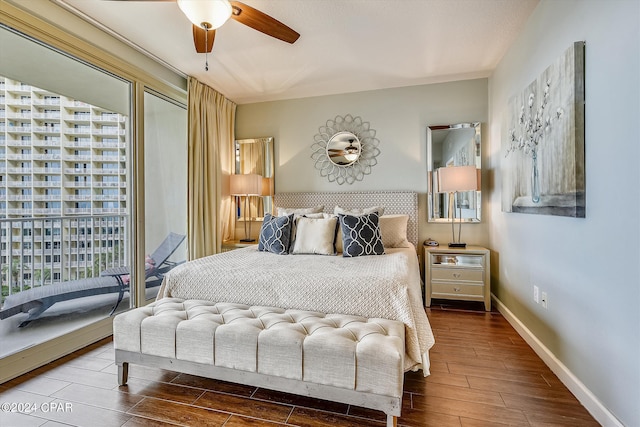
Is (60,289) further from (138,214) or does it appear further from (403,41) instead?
(403,41)

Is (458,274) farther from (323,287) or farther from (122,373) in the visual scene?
(122,373)

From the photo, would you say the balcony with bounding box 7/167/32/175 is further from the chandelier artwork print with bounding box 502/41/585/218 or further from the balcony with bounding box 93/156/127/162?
the chandelier artwork print with bounding box 502/41/585/218

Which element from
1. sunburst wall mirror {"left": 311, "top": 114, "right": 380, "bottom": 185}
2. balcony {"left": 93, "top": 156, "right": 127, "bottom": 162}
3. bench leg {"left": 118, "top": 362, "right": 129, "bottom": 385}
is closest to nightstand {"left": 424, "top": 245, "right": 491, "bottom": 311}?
sunburst wall mirror {"left": 311, "top": 114, "right": 380, "bottom": 185}

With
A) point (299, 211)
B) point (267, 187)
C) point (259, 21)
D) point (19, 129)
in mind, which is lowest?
point (299, 211)

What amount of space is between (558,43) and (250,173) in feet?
11.7

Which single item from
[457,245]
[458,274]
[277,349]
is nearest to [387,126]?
[457,245]

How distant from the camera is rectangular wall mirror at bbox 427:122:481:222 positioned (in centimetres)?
355

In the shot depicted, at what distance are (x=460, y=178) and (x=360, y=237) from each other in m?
1.40

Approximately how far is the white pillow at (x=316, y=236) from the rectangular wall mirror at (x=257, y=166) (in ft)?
4.29

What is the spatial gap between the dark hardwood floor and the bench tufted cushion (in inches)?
10.3

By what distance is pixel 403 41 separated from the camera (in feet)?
9.02

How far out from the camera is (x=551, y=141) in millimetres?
1940

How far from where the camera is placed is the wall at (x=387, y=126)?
11.9 feet

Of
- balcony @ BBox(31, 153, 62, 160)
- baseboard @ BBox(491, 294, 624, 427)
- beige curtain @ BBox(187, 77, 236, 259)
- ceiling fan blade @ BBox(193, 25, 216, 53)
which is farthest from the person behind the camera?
beige curtain @ BBox(187, 77, 236, 259)
